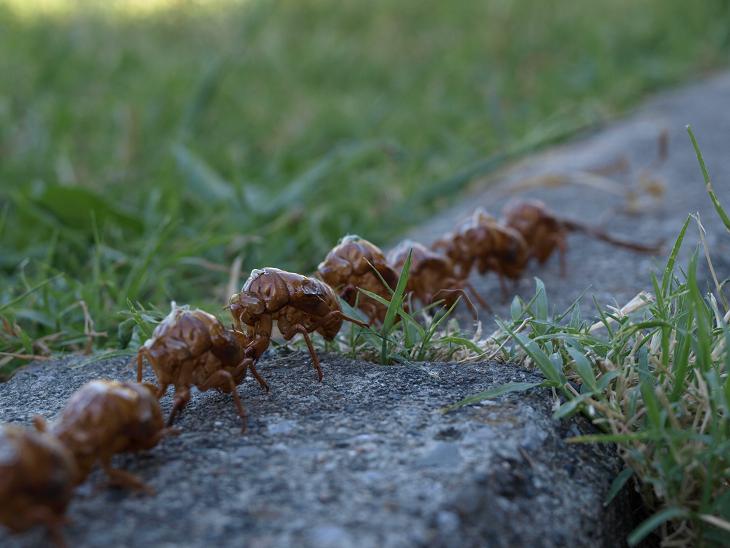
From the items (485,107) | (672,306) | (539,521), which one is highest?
(485,107)

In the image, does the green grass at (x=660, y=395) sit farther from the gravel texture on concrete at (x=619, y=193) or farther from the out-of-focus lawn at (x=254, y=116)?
the out-of-focus lawn at (x=254, y=116)

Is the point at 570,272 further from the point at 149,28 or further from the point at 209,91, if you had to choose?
the point at 149,28

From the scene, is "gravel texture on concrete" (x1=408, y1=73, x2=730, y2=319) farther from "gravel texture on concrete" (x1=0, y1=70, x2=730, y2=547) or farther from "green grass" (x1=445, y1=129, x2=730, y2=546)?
"gravel texture on concrete" (x1=0, y1=70, x2=730, y2=547)

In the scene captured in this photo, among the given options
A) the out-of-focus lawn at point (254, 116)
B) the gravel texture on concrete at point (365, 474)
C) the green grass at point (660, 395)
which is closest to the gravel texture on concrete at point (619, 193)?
the out-of-focus lawn at point (254, 116)

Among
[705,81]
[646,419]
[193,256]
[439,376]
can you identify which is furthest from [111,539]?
[705,81]

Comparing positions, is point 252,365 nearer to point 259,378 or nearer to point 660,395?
point 259,378

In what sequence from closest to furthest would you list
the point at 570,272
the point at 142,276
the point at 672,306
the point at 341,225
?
the point at 672,306 → the point at 142,276 → the point at 570,272 → the point at 341,225

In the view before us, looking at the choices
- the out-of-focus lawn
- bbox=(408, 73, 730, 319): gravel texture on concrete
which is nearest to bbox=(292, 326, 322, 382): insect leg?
the out-of-focus lawn

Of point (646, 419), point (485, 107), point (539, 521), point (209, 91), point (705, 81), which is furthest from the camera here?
point (705, 81)
